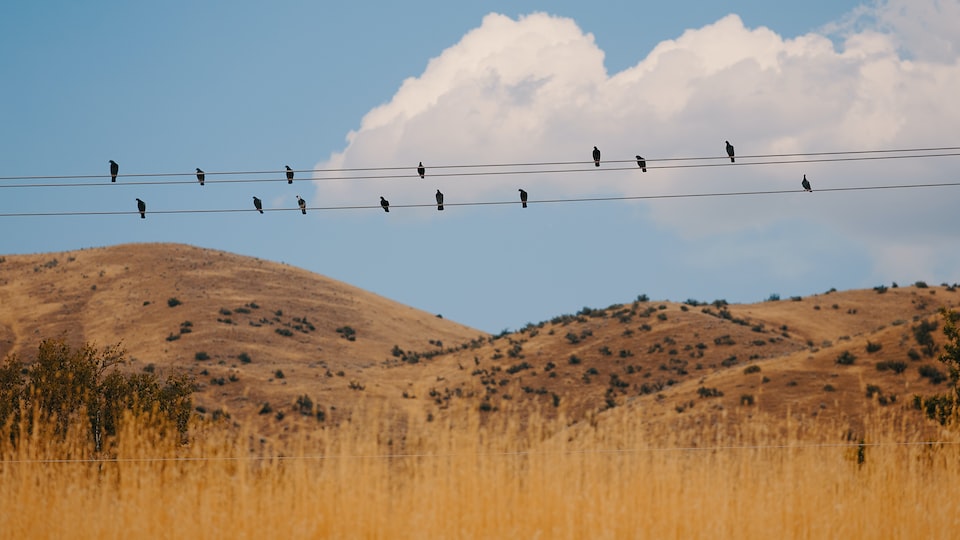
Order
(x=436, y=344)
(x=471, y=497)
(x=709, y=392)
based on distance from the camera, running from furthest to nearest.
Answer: (x=436, y=344) → (x=709, y=392) → (x=471, y=497)

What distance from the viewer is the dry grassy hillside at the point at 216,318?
2933 inches

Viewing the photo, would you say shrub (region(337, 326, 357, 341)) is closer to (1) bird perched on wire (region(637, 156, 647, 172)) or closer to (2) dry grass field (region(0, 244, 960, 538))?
(2) dry grass field (region(0, 244, 960, 538))

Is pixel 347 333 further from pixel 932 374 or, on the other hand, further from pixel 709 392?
pixel 932 374

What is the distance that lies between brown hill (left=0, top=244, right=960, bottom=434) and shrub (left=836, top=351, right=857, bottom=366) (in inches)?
6.4

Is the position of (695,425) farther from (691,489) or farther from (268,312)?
(268,312)

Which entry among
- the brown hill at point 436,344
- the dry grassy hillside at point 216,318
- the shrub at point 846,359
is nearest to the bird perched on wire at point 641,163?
the brown hill at point 436,344

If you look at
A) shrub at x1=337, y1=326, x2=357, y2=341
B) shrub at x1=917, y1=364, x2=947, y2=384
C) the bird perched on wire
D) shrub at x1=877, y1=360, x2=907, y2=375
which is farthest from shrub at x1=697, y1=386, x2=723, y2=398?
shrub at x1=337, y1=326, x2=357, y2=341

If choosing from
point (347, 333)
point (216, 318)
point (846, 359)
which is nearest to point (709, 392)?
point (846, 359)

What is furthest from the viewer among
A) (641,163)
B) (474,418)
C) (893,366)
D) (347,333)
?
(347,333)

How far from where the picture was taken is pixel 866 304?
9188 cm

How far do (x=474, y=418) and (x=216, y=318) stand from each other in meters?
90.6

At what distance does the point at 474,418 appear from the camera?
9.98 meters

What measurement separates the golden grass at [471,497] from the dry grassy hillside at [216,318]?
53301mm

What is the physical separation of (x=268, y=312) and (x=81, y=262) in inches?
1378
